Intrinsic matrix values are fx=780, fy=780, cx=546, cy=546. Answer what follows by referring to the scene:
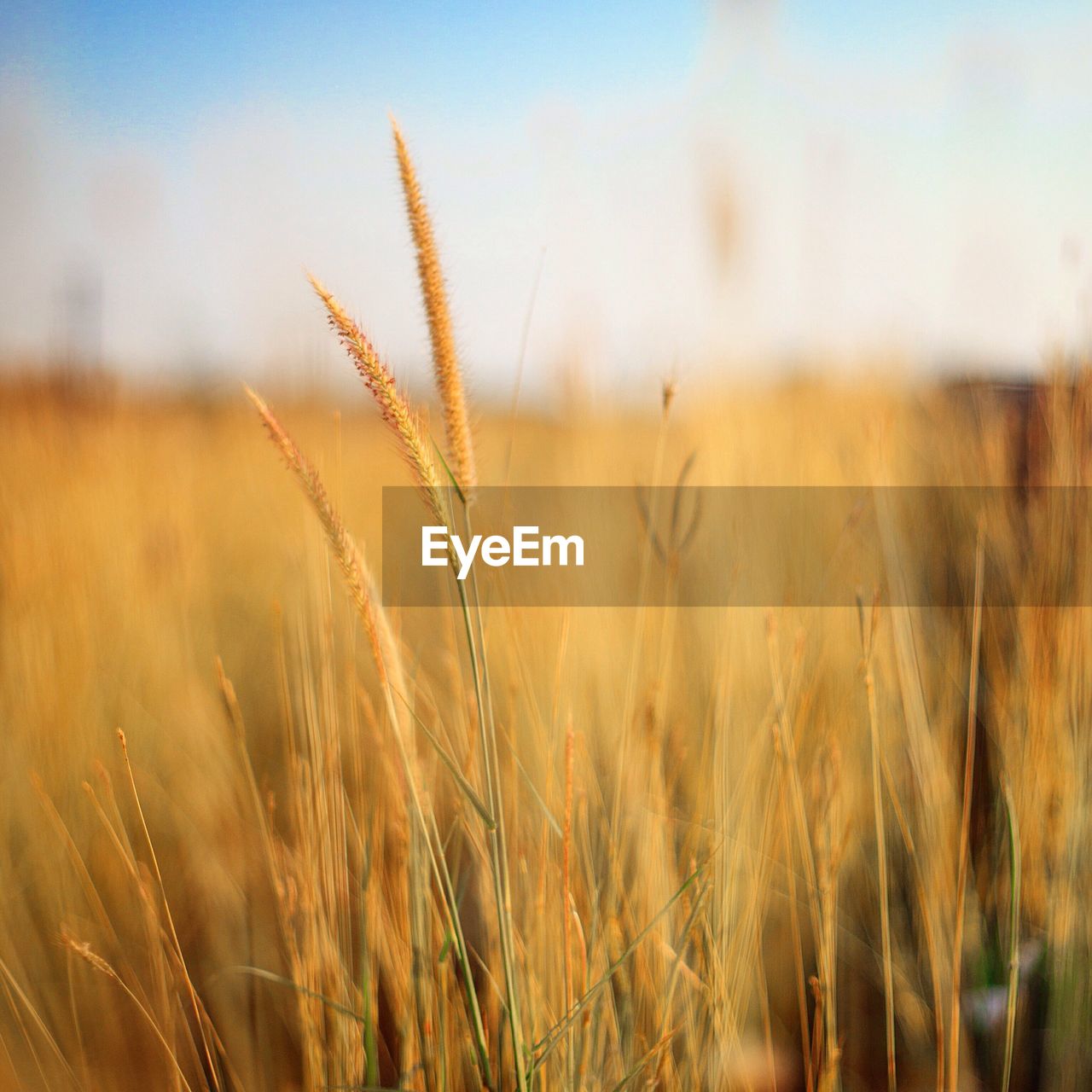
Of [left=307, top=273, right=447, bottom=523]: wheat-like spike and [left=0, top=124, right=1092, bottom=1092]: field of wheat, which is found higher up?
[left=307, top=273, right=447, bottom=523]: wheat-like spike

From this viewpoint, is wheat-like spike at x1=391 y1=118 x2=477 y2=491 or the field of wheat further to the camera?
the field of wheat

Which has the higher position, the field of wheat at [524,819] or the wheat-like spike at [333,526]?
the wheat-like spike at [333,526]

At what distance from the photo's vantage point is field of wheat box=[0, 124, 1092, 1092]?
0.55 m

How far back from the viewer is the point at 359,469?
251 centimetres

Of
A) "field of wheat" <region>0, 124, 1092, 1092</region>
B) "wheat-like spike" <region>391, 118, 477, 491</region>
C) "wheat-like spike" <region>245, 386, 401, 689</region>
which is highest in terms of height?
"wheat-like spike" <region>391, 118, 477, 491</region>

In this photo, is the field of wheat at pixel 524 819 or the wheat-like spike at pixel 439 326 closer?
the wheat-like spike at pixel 439 326

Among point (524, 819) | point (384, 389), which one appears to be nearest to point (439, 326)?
point (384, 389)

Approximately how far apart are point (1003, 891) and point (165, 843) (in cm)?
97

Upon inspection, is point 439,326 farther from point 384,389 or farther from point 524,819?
point 524,819

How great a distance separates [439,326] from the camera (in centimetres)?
45

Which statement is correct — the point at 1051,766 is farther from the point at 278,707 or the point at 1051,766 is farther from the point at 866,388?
the point at 866,388

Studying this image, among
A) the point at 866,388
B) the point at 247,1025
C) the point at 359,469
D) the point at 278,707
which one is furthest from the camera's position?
the point at 359,469

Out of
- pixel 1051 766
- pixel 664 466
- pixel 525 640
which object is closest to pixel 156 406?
pixel 664 466

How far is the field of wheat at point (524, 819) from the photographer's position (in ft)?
1.81
